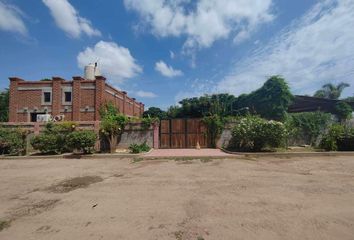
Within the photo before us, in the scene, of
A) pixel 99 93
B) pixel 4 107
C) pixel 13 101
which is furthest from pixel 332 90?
pixel 4 107

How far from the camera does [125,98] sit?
31875 millimetres

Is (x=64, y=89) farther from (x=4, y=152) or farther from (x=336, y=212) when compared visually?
(x=336, y=212)

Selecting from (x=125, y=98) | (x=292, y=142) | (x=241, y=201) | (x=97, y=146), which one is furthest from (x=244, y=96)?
(x=241, y=201)

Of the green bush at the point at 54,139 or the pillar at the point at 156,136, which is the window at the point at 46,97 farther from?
the pillar at the point at 156,136

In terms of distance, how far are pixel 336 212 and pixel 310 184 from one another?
Answer: 2.23 metres

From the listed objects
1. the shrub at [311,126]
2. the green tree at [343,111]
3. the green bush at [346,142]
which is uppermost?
the green tree at [343,111]

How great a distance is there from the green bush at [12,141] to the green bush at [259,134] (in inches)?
511

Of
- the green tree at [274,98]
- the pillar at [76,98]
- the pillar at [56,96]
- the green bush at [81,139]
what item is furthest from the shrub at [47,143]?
the green tree at [274,98]

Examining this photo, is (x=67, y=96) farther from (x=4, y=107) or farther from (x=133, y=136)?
(x=4, y=107)

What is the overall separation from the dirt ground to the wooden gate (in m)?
9.09

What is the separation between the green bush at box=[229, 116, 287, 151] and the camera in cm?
1311

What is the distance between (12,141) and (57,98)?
11537 mm

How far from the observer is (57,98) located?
963 inches

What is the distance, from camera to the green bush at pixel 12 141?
13859mm
